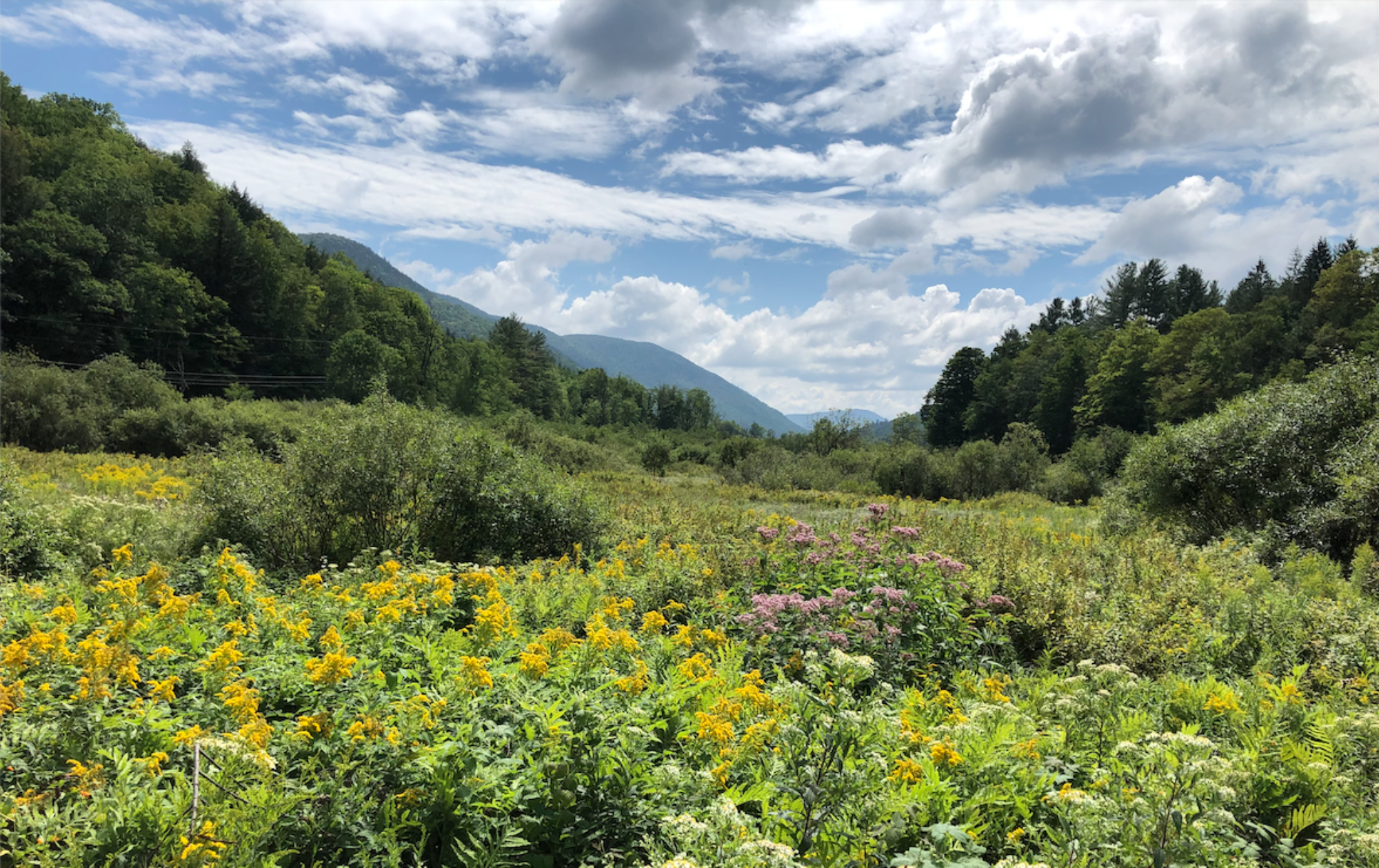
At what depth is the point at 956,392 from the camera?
82.9 metres

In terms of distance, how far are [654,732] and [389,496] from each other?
26.1ft

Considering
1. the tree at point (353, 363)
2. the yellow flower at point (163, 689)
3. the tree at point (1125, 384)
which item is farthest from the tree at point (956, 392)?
the yellow flower at point (163, 689)

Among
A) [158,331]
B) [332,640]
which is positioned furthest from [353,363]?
[332,640]

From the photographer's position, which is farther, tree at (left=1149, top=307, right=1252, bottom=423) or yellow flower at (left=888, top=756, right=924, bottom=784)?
tree at (left=1149, top=307, right=1252, bottom=423)

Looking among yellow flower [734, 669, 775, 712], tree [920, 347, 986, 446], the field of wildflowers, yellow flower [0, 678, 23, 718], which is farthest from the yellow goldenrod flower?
tree [920, 347, 986, 446]

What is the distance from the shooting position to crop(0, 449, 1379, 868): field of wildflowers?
7.41ft

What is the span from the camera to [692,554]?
802 cm

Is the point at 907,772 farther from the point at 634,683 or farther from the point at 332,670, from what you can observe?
the point at 332,670

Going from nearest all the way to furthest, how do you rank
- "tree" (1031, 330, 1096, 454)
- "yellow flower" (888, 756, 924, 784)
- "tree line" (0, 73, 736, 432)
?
"yellow flower" (888, 756, 924, 784) < "tree line" (0, 73, 736, 432) < "tree" (1031, 330, 1096, 454)

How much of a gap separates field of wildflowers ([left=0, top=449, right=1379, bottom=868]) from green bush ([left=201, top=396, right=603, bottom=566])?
3.06 m

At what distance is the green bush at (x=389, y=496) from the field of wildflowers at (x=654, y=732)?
3.06 m

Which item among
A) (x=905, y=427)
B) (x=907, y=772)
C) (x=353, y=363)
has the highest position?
(x=905, y=427)

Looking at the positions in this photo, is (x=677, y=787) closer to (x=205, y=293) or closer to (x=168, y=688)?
(x=168, y=688)

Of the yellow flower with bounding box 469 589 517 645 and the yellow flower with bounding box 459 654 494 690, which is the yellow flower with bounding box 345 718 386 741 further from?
the yellow flower with bounding box 469 589 517 645
